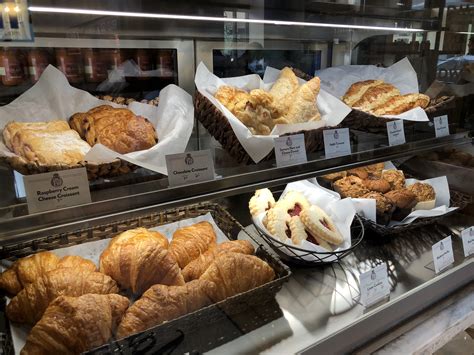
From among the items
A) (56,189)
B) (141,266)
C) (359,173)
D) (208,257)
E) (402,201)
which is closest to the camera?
(56,189)

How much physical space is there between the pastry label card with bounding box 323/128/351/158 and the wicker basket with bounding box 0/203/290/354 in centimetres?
37

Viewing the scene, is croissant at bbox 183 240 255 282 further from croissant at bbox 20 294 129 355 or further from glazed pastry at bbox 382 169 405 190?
glazed pastry at bbox 382 169 405 190

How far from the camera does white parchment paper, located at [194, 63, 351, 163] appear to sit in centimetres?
104

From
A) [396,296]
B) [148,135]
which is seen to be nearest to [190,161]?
[148,135]

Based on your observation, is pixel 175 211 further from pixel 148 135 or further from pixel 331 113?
pixel 331 113

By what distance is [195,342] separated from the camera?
3.26 ft

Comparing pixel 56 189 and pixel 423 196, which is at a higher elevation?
pixel 56 189

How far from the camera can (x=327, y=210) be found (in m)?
1.44

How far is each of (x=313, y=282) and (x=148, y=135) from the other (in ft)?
2.35

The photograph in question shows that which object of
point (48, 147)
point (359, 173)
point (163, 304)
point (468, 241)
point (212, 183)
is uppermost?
point (48, 147)

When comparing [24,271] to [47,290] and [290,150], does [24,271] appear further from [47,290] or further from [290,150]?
[290,150]

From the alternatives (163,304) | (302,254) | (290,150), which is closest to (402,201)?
(302,254)

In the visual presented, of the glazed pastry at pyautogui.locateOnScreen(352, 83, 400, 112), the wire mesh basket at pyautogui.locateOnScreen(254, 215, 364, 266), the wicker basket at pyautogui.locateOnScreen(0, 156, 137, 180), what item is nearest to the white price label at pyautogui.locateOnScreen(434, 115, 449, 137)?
→ the glazed pastry at pyautogui.locateOnScreen(352, 83, 400, 112)

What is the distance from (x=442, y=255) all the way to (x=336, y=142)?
2.04ft
